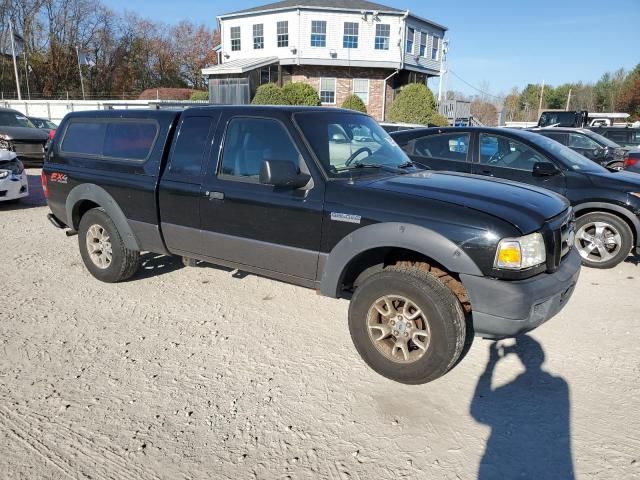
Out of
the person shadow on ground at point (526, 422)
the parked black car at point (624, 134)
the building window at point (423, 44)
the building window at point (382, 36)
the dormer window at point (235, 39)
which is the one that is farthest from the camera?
the building window at point (423, 44)

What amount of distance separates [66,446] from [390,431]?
6.12 ft

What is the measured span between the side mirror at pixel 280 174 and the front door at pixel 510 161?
12.4 ft

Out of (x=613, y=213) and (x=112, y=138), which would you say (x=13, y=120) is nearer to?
(x=112, y=138)

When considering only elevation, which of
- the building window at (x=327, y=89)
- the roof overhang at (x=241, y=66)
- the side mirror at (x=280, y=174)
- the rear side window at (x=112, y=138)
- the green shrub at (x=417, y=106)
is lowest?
the side mirror at (x=280, y=174)

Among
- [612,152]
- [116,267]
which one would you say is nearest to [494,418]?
[116,267]

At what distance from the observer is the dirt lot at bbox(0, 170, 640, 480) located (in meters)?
2.65

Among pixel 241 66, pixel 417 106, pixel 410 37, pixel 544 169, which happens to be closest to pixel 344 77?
pixel 410 37

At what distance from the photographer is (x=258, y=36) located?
1275 inches

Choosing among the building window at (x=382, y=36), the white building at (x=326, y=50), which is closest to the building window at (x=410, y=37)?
the white building at (x=326, y=50)

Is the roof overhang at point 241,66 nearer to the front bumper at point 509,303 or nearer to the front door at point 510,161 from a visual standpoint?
the front door at point 510,161

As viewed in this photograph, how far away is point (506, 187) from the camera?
382 centimetres

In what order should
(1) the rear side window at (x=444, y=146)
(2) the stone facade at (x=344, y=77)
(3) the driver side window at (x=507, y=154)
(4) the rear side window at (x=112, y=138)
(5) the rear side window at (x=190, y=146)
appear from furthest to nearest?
(2) the stone facade at (x=344, y=77) → (1) the rear side window at (x=444, y=146) → (3) the driver side window at (x=507, y=154) → (4) the rear side window at (x=112, y=138) → (5) the rear side window at (x=190, y=146)

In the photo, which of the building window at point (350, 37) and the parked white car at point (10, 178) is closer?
the parked white car at point (10, 178)

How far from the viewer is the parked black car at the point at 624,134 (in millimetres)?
15133
